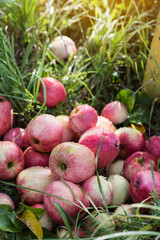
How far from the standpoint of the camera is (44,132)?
1.75 metres

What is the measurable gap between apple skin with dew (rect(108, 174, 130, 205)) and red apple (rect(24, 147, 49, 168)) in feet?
1.47

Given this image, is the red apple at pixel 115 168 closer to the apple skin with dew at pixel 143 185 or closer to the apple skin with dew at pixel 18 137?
the apple skin with dew at pixel 143 185

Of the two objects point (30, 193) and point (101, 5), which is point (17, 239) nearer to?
point (30, 193)

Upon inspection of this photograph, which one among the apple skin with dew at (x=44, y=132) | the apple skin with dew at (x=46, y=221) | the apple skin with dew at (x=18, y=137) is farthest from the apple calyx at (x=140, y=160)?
the apple skin with dew at (x=18, y=137)

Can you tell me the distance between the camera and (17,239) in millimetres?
1435

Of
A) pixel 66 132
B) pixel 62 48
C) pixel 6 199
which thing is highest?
pixel 62 48

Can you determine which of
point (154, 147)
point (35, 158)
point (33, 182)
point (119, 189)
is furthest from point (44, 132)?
point (154, 147)

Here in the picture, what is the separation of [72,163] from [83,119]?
382mm

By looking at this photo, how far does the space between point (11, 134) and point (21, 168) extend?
30cm

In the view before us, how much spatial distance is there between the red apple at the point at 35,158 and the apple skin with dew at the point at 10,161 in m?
0.08

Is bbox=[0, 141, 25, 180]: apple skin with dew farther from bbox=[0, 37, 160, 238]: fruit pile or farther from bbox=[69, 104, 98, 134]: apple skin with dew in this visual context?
bbox=[69, 104, 98, 134]: apple skin with dew

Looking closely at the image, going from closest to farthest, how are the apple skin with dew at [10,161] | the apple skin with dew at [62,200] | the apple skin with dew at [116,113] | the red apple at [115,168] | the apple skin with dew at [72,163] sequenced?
the apple skin with dew at [62,200] → the apple skin with dew at [72,163] → the apple skin with dew at [10,161] → the red apple at [115,168] → the apple skin with dew at [116,113]

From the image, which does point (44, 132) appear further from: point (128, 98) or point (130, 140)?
point (128, 98)

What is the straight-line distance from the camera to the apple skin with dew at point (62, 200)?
147 centimetres
